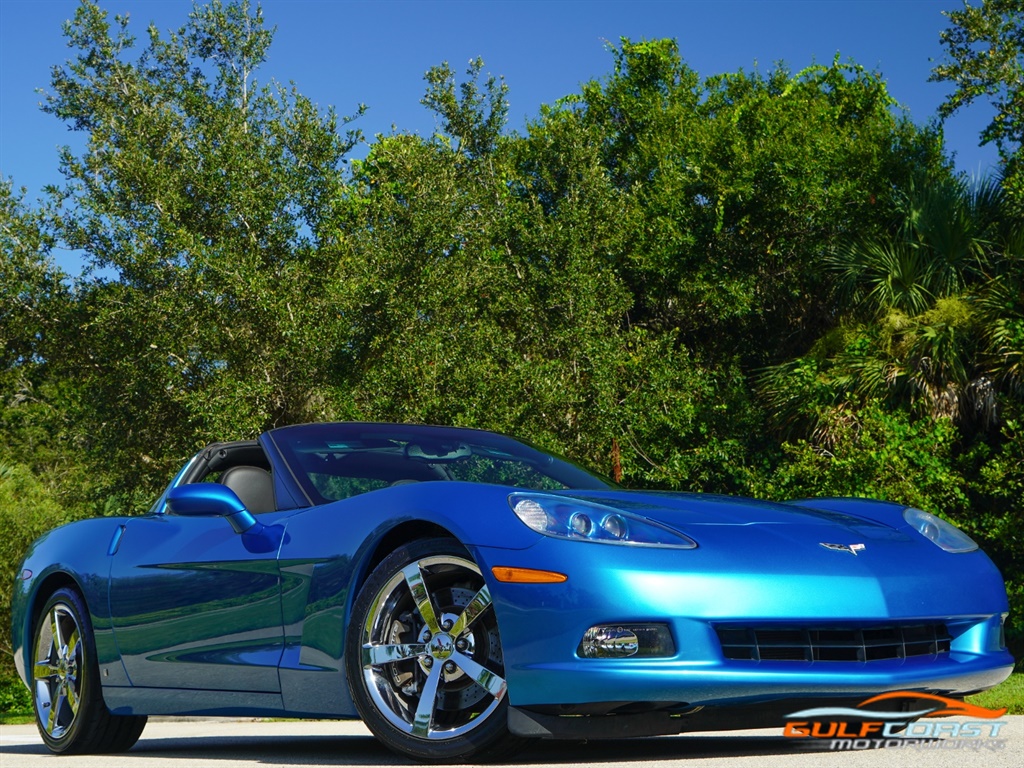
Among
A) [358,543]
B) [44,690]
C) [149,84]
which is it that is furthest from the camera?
[149,84]

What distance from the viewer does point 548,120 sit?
22172mm

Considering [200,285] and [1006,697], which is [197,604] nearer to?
[1006,697]

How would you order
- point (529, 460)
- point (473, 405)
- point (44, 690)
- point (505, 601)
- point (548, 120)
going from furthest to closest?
point (548, 120)
point (473, 405)
point (44, 690)
point (529, 460)
point (505, 601)

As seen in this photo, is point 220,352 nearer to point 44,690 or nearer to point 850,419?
point 850,419

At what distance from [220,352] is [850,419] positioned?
8.19 m

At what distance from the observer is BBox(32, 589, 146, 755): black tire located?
5.98 meters

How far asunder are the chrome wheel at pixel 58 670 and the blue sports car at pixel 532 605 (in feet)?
2.73

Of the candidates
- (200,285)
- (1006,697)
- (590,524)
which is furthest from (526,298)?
(590,524)

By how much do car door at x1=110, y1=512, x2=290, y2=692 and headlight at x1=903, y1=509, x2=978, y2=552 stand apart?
2339 millimetres

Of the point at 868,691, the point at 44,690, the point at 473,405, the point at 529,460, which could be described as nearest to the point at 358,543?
the point at 529,460

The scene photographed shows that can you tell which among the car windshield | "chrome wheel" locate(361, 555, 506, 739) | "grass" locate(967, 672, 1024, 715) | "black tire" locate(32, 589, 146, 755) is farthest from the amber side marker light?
"grass" locate(967, 672, 1024, 715)

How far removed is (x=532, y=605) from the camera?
3910 millimetres

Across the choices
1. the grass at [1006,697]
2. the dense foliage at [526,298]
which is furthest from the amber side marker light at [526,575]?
the dense foliage at [526,298]

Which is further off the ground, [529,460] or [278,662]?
[529,460]
